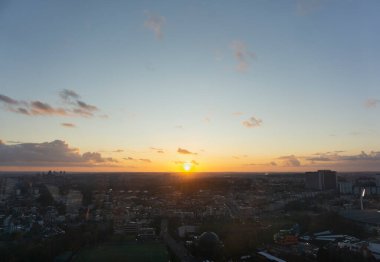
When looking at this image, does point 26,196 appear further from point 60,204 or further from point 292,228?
point 292,228

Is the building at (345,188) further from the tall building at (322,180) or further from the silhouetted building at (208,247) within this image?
the silhouetted building at (208,247)

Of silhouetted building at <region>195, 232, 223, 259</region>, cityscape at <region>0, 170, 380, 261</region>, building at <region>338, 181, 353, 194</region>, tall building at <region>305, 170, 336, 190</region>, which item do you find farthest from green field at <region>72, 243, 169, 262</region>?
tall building at <region>305, 170, 336, 190</region>

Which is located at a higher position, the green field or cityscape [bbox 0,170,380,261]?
cityscape [bbox 0,170,380,261]

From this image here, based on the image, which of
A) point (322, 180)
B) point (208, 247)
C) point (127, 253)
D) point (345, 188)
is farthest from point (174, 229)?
point (322, 180)

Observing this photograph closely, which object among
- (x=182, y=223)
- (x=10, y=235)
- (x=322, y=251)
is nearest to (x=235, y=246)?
(x=322, y=251)

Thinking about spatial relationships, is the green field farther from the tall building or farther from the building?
the tall building

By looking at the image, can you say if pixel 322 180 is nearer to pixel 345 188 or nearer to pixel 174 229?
pixel 345 188
